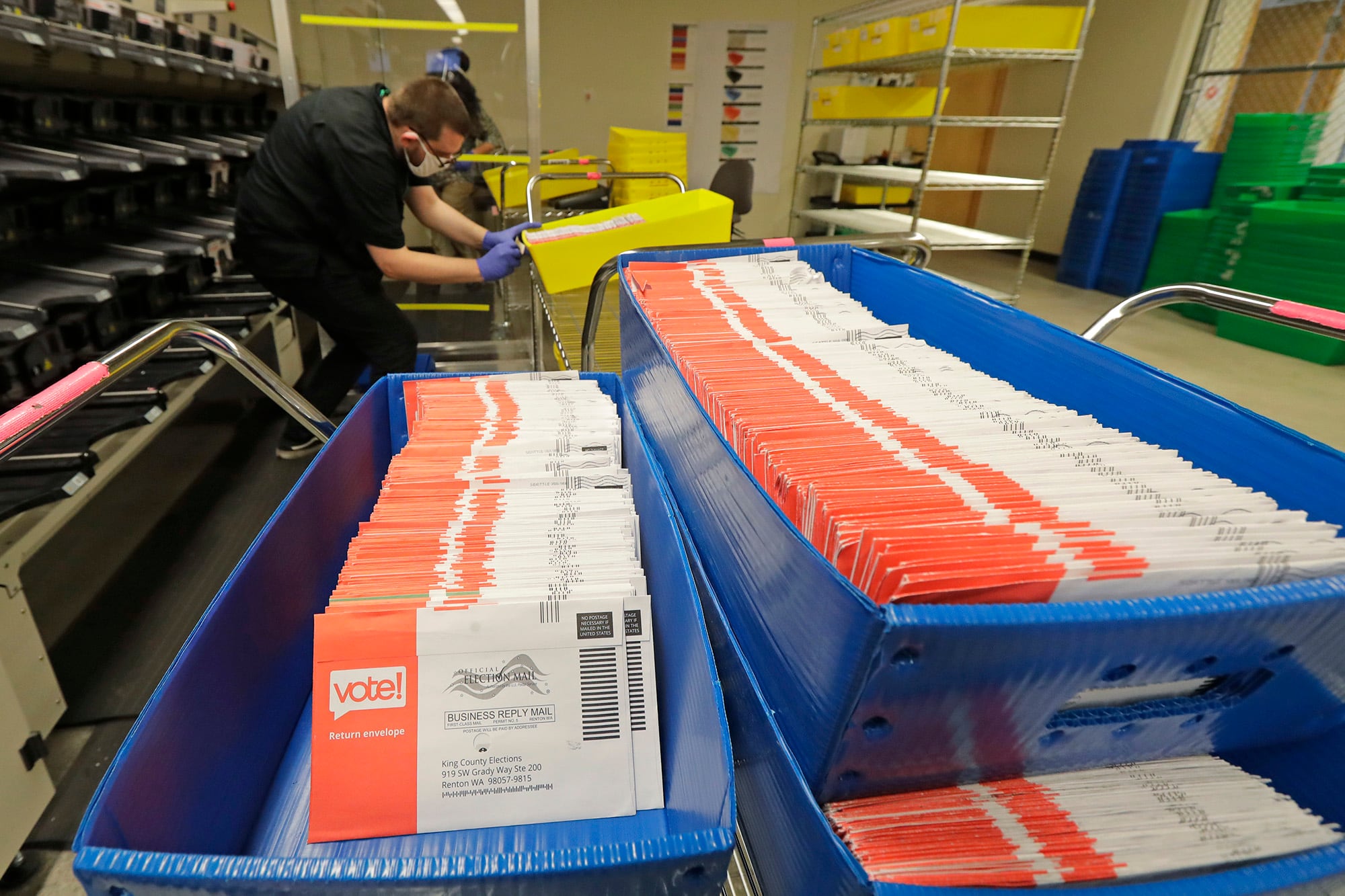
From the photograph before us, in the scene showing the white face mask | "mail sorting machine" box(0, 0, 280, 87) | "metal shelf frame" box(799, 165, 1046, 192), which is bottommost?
the white face mask

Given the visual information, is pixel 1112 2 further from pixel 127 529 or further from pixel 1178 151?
pixel 127 529

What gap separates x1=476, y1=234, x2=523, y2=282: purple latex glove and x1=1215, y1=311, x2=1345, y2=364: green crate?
455 cm

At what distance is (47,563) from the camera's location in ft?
7.38

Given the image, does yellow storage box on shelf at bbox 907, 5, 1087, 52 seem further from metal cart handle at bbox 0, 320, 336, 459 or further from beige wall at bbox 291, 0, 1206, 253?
metal cart handle at bbox 0, 320, 336, 459

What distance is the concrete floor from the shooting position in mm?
3752

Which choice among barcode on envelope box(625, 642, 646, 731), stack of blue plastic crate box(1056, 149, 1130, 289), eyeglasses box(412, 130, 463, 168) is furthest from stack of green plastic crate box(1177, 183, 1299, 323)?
barcode on envelope box(625, 642, 646, 731)

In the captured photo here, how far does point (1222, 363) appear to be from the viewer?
4523 millimetres

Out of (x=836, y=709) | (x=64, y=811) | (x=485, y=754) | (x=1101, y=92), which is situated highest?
(x=1101, y=92)

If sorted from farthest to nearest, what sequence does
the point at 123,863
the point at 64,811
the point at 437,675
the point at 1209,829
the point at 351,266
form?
the point at 351,266
the point at 64,811
the point at 437,675
the point at 1209,829
the point at 123,863

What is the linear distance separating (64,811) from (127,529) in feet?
4.23

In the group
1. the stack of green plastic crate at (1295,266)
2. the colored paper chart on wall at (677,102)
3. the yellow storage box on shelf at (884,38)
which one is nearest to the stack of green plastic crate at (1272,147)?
the stack of green plastic crate at (1295,266)

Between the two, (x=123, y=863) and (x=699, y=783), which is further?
(x=699, y=783)

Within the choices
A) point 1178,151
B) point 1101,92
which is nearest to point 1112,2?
point 1101,92

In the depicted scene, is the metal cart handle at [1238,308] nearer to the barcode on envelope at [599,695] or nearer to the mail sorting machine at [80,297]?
the barcode on envelope at [599,695]
